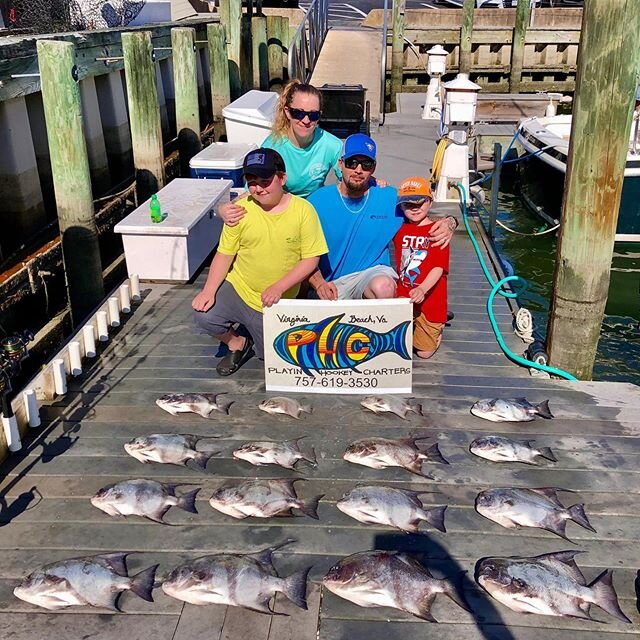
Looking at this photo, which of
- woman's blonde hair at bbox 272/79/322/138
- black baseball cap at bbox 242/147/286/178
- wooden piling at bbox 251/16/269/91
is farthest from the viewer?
wooden piling at bbox 251/16/269/91

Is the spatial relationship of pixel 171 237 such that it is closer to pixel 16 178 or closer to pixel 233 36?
pixel 16 178

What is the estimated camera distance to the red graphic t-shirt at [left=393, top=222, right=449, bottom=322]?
5.23m

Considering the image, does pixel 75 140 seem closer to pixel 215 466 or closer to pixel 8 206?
pixel 8 206

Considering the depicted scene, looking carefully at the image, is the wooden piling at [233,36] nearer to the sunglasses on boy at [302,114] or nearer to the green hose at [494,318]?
the green hose at [494,318]

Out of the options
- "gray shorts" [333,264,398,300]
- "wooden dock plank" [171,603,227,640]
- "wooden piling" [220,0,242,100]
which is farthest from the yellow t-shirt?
"wooden piling" [220,0,242,100]

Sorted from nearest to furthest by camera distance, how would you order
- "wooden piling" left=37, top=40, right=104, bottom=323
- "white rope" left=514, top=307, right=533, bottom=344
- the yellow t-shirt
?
the yellow t-shirt < "white rope" left=514, top=307, right=533, bottom=344 < "wooden piling" left=37, top=40, right=104, bottom=323

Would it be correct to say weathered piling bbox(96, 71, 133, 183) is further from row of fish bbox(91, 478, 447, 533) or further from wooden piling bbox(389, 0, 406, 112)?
wooden piling bbox(389, 0, 406, 112)

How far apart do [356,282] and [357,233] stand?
36cm

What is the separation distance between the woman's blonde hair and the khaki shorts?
1809 millimetres

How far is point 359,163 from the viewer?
15.7 feet

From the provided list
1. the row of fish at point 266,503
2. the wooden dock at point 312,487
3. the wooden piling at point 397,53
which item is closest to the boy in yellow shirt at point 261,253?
the wooden dock at point 312,487

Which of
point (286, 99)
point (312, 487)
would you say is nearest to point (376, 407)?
point (312, 487)

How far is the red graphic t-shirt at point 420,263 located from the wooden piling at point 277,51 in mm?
14052

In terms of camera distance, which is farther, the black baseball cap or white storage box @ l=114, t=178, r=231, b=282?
white storage box @ l=114, t=178, r=231, b=282
